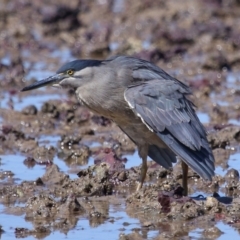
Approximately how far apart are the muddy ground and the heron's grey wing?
33 cm

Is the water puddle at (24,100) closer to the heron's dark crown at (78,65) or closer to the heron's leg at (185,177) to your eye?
the heron's dark crown at (78,65)

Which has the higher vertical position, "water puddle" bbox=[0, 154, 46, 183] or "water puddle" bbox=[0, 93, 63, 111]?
"water puddle" bbox=[0, 93, 63, 111]

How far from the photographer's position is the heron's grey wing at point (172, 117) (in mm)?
8133

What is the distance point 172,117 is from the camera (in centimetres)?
830

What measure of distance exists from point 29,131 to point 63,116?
54 centimetres

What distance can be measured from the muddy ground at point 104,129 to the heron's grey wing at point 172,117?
0.33 m

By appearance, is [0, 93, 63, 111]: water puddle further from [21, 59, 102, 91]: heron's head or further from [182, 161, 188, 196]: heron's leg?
[182, 161, 188, 196]: heron's leg

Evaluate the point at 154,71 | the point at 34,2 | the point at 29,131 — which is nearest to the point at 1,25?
the point at 34,2

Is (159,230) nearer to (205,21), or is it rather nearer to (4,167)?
(4,167)

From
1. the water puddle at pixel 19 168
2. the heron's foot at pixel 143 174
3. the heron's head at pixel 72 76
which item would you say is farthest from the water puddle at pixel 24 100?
the heron's foot at pixel 143 174

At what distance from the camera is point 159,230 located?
23.9ft

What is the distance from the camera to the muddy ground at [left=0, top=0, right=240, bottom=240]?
24.9 ft

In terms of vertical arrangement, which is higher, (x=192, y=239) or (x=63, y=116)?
(x=63, y=116)

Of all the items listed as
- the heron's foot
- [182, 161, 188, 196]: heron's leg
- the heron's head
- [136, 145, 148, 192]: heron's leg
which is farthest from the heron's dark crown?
[182, 161, 188, 196]: heron's leg
